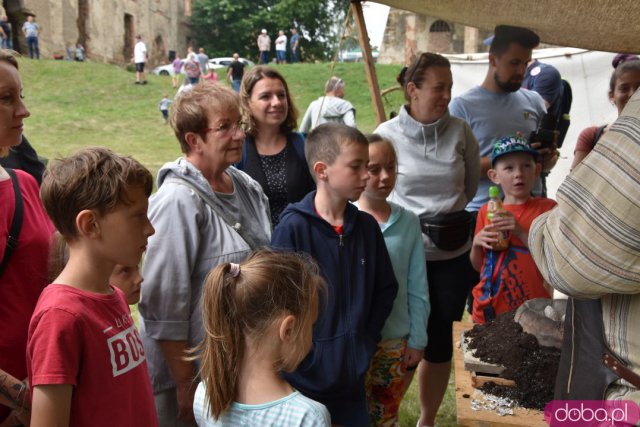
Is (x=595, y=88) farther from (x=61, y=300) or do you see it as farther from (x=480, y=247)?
(x=61, y=300)

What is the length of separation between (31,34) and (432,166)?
24.0 m

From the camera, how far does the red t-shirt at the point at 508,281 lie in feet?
9.37

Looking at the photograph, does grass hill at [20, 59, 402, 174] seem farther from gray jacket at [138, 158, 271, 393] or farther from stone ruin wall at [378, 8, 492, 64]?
gray jacket at [138, 158, 271, 393]

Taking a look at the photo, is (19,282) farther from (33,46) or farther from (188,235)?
(33,46)

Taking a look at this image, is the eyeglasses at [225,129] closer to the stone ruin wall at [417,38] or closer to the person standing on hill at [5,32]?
the person standing on hill at [5,32]

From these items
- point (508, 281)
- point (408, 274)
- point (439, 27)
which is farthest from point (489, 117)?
point (439, 27)

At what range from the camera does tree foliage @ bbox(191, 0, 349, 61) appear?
36844 millimetres

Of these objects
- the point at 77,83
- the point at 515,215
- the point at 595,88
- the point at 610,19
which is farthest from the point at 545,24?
the point at 77,83

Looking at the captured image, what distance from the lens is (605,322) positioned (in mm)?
1579

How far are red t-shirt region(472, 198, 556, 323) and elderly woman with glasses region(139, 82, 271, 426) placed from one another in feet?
3.63

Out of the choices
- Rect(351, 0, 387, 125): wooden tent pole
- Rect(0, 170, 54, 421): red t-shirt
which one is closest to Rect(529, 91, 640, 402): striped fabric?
Rect(0, 170, 54, 421): red t-shirt

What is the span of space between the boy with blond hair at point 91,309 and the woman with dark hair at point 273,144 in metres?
1.22

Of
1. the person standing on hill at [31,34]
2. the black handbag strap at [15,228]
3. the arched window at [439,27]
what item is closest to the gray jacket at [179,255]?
the black handbag strap at [15,228]

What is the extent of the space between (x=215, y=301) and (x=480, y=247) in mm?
1692
